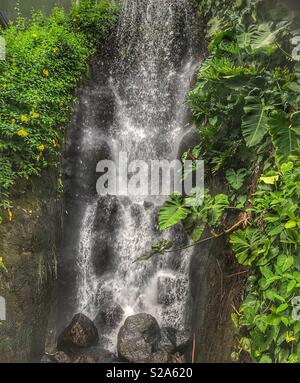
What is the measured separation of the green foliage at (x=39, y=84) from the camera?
5.61m

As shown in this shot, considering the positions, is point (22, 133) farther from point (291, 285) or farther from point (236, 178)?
point (291, 285)

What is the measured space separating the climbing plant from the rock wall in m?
2.35

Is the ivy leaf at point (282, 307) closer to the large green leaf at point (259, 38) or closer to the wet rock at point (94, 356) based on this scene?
the large green leaf at point (259, 38)

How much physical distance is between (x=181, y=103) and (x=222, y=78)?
377cm

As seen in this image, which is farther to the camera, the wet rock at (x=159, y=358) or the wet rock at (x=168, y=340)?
the wet rock at (x=168, y=340)

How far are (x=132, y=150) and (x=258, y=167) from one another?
4050mm

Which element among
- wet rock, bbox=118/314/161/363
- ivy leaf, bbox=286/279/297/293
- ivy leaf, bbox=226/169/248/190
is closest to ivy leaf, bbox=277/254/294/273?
ivy leaf, bbox=286/279/297/293

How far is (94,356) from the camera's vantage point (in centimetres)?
598

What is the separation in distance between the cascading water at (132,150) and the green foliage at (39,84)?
0.57 m

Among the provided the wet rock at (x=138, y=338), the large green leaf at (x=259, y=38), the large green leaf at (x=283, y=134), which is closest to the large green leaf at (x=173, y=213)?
the large green leaf at (x=283, y=134)

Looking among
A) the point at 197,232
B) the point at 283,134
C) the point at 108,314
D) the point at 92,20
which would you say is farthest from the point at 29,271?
the point at 92,20

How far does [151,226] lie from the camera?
24.2 ft

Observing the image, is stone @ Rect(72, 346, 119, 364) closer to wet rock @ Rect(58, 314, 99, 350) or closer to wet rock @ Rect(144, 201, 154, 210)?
wet rock @ Rect(58, 314, 99, 350)

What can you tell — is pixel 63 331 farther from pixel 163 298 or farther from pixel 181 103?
pixel 181 103
